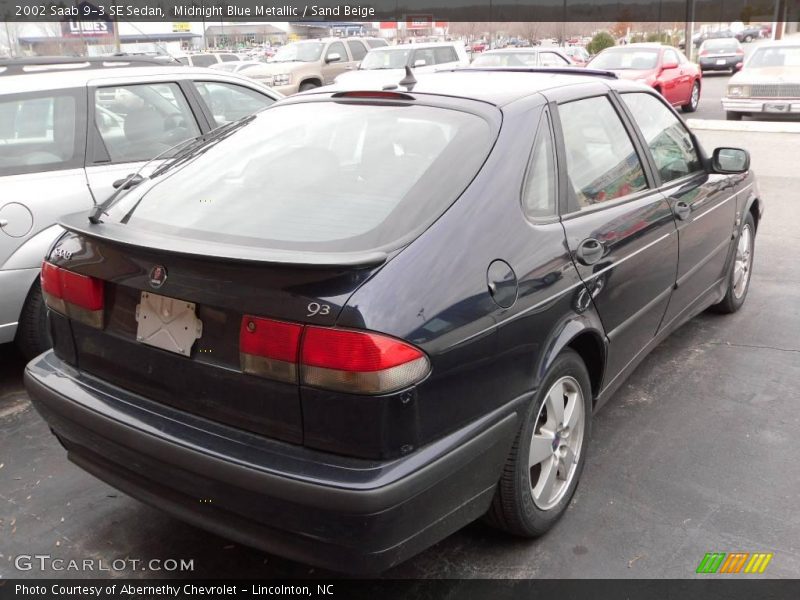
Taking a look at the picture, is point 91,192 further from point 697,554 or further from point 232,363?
point 697,554

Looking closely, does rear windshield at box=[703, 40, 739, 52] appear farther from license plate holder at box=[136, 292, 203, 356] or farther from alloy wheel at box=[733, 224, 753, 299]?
license plate holder at box=[136, 292, 203, 356]

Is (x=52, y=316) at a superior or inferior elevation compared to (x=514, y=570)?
superior

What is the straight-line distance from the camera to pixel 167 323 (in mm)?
2463

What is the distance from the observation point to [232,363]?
91.7 inches

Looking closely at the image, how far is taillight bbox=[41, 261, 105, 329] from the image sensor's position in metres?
2.66

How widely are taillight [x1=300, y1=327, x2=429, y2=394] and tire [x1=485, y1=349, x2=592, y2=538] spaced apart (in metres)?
0.67

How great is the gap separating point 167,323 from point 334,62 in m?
19.0

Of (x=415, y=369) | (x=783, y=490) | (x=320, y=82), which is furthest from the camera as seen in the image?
(x=320, y=82)


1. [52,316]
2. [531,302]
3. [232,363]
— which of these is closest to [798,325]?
[531,302]

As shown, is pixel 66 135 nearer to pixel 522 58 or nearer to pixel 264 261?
pixel 264 261

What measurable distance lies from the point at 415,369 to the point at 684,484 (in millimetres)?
1720

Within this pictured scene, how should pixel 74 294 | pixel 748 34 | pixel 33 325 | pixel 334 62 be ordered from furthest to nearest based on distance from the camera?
pixel 748 34 → pixel 334 62 → pixel 33 325 → pixel 74 294

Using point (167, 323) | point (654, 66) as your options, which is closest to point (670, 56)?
point (654, 66)

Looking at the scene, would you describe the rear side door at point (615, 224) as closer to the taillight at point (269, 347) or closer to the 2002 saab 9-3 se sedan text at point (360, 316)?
the 2002 saab 9-3 se sedan text at point (360, 316)
